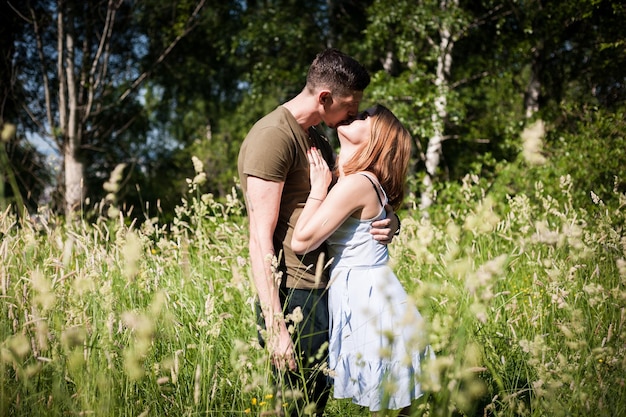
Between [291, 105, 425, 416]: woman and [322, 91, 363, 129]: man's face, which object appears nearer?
[291, 105, 425, 416]: woman

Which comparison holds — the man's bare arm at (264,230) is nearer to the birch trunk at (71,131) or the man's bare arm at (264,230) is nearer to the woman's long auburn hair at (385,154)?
the woman's long auburn hair at (385,154)

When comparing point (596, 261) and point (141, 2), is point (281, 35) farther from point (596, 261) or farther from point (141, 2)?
point (596, 261)

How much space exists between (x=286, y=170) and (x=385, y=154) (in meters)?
0.45

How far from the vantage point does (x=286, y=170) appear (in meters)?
2.11

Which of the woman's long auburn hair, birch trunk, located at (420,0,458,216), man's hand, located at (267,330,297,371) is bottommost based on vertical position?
man's hand, located at (267,330,297,371)

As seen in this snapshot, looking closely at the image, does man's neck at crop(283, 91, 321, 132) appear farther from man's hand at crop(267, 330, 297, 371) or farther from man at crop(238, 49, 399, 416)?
man's hand at crop(267, 330, 297, 371)

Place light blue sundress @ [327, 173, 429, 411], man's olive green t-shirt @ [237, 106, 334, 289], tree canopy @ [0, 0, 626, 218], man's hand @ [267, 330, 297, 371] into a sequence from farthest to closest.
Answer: tree canopy @ [0, 0, 626, 218], man's olive green t-shirt @ [237, 106, 334, 289], light blue sundress @ [327, 173, 429, 411], man's hand @ [267, 330, 297, 371]

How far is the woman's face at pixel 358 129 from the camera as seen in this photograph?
2.27m

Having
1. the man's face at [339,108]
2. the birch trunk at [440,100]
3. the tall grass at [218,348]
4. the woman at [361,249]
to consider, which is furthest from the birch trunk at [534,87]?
the woman at [361,249]

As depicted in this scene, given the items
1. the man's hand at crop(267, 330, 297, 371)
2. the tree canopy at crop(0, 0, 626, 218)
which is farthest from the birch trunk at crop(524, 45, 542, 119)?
the man's hand at crop(267, 330, 297, 371)

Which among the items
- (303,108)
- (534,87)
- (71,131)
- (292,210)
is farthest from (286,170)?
(534,87)

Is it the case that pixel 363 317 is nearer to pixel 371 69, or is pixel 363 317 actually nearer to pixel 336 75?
pixel 336 75

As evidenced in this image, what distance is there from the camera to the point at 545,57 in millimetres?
11453

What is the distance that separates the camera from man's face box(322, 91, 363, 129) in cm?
236
